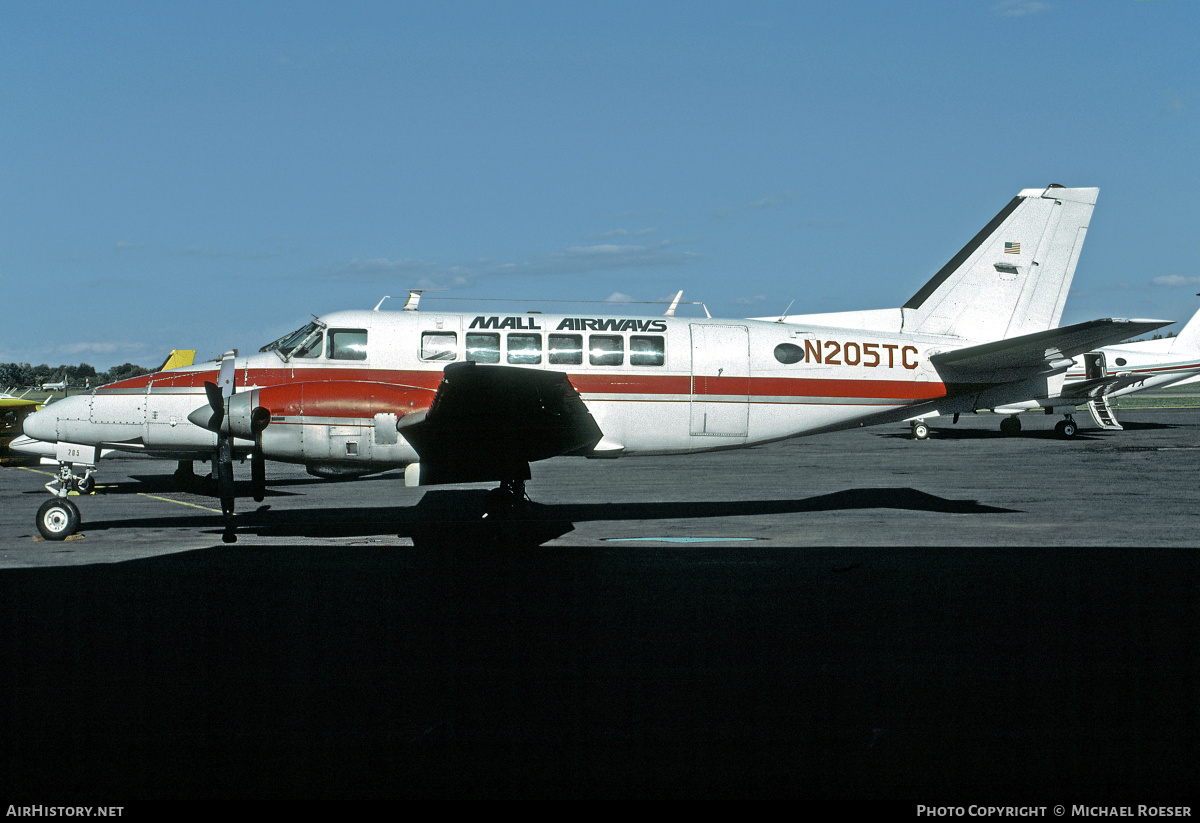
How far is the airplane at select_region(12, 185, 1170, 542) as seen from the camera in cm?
1214

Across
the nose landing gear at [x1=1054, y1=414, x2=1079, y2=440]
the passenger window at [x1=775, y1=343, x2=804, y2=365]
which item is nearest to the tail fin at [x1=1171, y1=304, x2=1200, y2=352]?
the nose landing gear at [x1=1054, y1=414, x2=1079, y2=440]

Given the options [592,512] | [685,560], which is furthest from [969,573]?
[592,512]

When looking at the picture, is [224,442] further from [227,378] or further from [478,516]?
[478,516]

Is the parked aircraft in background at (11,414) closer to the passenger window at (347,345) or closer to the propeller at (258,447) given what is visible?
the passenger window at (347,345)

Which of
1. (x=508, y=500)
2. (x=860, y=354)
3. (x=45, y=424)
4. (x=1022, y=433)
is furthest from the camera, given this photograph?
(x=1022, y=433)

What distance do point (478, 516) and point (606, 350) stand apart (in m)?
3.52

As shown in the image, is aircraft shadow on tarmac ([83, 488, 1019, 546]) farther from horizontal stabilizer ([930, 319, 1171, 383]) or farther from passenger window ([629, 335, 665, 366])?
passenger window ([629, 335, 665, 366])

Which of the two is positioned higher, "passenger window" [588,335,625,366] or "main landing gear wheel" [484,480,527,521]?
"passenger window" [588,335,625,366]

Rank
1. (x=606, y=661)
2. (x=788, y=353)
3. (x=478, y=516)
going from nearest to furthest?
(x=606, y=661)
(x=788, y=353)
(x=478, y=516)

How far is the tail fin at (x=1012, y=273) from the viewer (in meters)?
15.6

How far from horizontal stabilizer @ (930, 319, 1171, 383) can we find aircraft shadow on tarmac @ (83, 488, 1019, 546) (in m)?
2.31

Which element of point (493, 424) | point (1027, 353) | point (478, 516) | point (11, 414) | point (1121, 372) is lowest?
point (478, 516)

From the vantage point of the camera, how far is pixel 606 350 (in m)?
13.9

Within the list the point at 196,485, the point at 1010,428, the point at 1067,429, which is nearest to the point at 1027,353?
the point at 196,485
